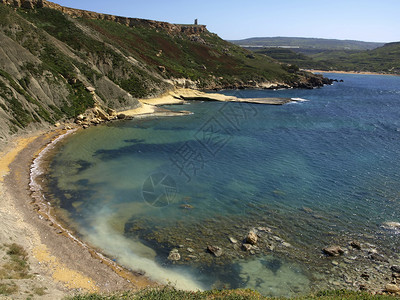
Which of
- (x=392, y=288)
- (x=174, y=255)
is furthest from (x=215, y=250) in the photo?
(x=392, y=288)

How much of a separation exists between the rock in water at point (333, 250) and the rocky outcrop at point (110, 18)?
343 feet

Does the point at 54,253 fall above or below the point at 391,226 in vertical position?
above

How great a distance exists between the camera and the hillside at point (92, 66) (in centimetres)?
5525

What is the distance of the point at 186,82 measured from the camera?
108 m

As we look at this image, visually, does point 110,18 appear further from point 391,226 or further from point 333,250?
point 333,250

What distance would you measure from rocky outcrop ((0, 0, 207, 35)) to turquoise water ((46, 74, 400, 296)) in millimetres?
61170

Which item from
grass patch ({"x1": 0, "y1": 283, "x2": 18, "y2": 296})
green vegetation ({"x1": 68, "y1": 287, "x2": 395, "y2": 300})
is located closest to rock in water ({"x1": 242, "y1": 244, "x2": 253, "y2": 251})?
green vegetation ({"x1": 68, "y1": 287, "x2": 395, "y2": 300})

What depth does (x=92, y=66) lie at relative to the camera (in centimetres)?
7644

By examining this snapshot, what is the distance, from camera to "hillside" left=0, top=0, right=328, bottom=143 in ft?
181

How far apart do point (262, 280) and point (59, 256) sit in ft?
49.6

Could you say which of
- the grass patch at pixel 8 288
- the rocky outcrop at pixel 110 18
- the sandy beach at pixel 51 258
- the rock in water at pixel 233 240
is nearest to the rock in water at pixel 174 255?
the sandy beach at pixel 51 258

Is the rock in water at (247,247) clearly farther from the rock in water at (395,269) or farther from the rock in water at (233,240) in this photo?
the rock in water at (395,269)

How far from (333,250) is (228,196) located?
12166 mm

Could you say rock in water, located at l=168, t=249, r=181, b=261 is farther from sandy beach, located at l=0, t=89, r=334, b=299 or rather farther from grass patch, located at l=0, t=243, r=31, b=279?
grass patch, located at l=0, t=243, r=31, b=279
